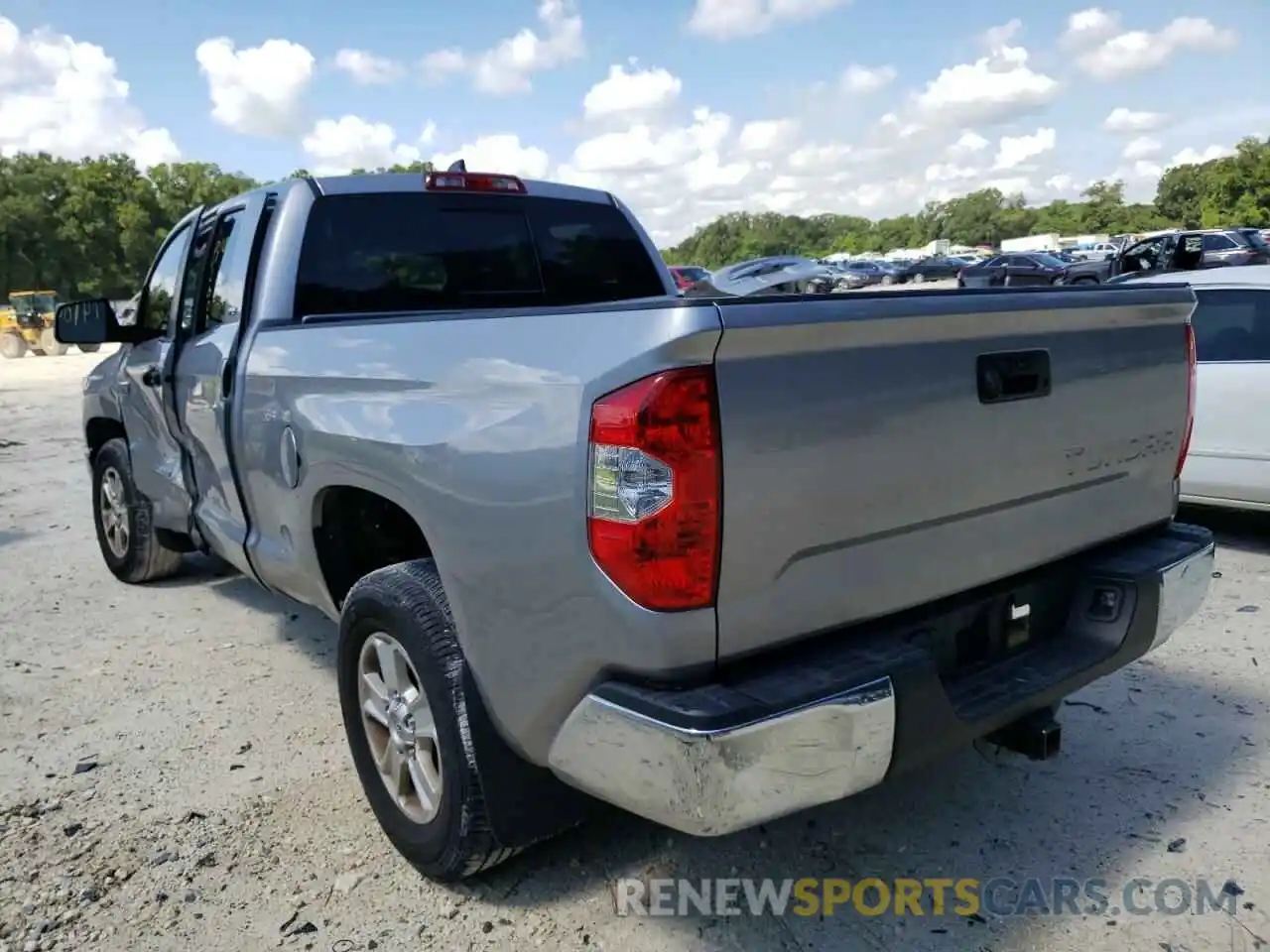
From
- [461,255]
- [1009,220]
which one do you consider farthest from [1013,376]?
[1009,220]

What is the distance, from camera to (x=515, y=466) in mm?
2188

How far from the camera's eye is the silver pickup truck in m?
1.98

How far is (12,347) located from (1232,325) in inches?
1441

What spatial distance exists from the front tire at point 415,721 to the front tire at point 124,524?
9.48 ft

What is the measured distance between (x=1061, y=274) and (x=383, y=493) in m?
27.8

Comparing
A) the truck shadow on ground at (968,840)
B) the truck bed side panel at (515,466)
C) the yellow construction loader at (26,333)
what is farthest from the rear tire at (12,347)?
the truck shadow on ground at (968,840)

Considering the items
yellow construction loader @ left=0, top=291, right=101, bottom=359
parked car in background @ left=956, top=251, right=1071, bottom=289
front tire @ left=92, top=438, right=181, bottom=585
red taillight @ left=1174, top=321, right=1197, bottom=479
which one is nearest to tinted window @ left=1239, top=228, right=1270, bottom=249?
parked car in background @ left=956, top=251, right=1071, bottom=289

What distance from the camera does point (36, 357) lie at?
110 feet

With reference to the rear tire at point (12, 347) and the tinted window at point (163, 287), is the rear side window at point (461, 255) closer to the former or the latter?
the tinted window at point (163, 287)

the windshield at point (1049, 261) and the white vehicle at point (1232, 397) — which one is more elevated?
the windshield at point (1049, 261)

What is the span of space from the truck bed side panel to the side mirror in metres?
2.42

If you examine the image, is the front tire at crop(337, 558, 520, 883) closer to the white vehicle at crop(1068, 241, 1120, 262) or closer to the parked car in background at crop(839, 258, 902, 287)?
the white vehicle at crop(1068, 241, 1120, 262)

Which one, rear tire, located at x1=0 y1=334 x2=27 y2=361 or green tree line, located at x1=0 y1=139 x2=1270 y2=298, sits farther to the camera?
green tree line, located at x1=0 y1=139 x2=1270 y2=298

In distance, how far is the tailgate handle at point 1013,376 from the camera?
7.84ft
